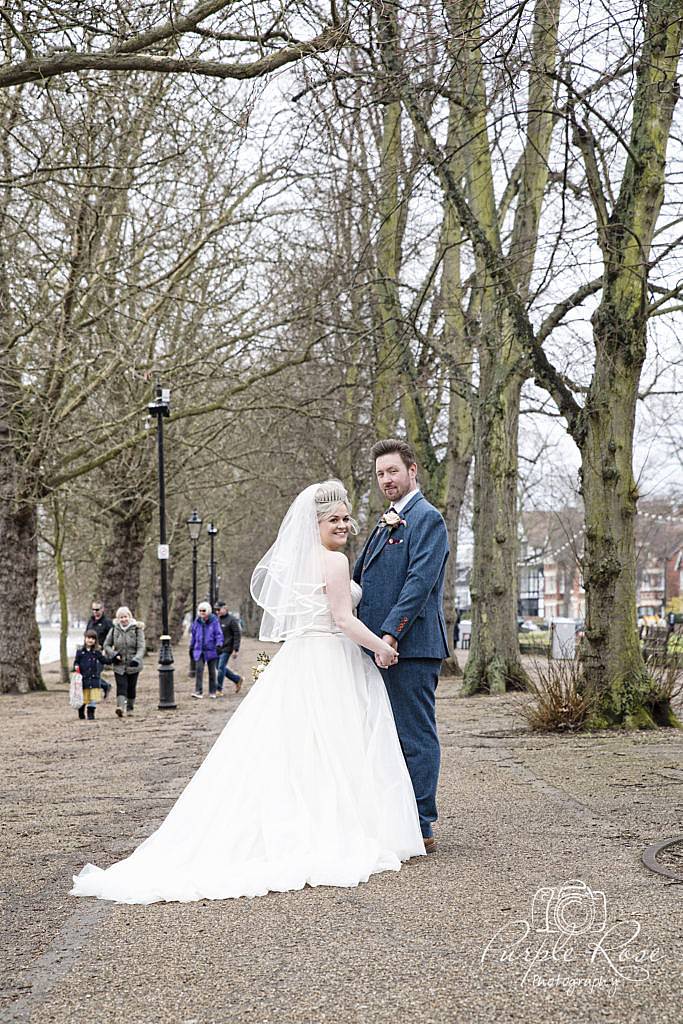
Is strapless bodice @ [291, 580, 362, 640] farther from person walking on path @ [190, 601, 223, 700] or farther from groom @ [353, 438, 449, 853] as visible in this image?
person walking on path @ [190, 601, 223, 700]

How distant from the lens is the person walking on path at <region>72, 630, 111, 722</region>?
1975 centimetres

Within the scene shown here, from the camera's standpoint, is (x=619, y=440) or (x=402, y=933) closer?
(x=402, y=933)

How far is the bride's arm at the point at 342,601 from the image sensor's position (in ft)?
22.1

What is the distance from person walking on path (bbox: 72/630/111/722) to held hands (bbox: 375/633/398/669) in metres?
13.6

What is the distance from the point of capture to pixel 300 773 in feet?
21.6

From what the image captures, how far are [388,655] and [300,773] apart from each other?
78cm

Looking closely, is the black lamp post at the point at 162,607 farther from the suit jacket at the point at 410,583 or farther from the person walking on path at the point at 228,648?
the suit jacket at the point at 410,583

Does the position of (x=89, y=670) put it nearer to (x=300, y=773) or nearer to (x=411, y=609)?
(x=300, y=773)

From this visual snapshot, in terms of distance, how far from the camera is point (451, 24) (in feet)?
24.6

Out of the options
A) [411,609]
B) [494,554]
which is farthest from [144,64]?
[494,554]

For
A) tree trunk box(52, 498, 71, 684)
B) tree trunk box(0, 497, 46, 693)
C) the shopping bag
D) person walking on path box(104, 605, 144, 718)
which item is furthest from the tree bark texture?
tree trunk box(52, 498, 71, 684)

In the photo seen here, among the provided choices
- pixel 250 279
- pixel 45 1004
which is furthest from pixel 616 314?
pixel 250 279

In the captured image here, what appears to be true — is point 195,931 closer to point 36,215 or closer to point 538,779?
point 538,779

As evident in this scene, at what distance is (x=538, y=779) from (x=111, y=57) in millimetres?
6397
